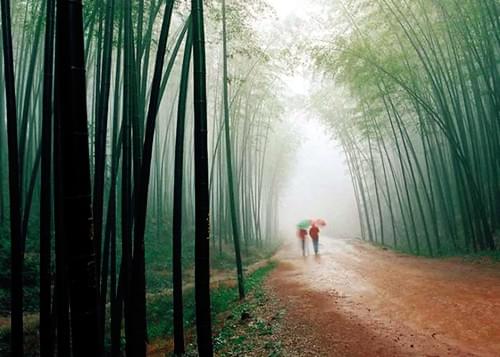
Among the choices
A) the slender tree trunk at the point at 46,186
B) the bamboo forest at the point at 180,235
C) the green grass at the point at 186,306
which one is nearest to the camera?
the bamboo forest at the point at 180,235

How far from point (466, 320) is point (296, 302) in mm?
2344

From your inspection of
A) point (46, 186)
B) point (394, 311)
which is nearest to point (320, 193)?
point (394, 311)

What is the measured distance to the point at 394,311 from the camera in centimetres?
421

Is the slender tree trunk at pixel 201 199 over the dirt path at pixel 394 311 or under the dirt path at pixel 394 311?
over

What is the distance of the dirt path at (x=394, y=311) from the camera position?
3236 mm

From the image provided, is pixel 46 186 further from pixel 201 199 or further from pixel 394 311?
pixel 394 311

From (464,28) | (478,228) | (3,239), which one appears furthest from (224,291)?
(464,28)

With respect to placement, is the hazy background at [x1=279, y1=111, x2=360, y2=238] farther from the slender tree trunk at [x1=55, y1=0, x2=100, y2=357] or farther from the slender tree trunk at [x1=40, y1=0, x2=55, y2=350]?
the slender tree trunk at [x1=55, y1=0, x2=100, y2=357]

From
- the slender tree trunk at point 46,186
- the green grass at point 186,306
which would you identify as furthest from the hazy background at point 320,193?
the slender tree trunk at point 46,186

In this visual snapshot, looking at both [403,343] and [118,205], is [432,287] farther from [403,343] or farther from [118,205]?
[118,205]

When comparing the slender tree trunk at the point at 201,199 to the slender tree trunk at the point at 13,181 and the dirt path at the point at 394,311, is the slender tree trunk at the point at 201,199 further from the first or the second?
the slender tree trunk at the point at 13,181

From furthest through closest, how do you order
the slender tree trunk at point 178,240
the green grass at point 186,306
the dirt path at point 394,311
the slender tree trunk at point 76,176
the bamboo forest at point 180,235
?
the green grass at point 186,306
the slender tree trunk at point 178,240
the dirt path at point 394,311
the bamboo forest at point 180,235
the slender tree trunk at point 76,176

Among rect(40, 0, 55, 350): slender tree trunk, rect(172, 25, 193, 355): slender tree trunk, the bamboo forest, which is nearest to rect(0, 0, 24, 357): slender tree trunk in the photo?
the bamboo forest

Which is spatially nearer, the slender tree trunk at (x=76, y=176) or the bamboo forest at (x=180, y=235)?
the slender tree trunk at (x=76, y=176)
